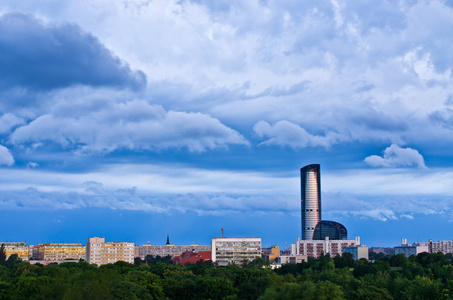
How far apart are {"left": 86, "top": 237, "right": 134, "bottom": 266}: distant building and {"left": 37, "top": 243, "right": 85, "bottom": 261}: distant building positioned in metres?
34.9

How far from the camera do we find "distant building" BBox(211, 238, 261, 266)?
153750mm

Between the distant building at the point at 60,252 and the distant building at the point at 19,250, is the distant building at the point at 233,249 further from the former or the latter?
the distant building at the point at 19,250

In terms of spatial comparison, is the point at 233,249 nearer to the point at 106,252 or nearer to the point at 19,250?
the point at 106,252

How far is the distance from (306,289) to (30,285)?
33.9 m

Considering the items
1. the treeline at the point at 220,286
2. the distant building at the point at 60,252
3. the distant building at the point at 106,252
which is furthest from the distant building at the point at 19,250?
the treeline at the point at 220,286

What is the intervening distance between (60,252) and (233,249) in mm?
69546

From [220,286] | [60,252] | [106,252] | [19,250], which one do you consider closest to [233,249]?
[106,252]

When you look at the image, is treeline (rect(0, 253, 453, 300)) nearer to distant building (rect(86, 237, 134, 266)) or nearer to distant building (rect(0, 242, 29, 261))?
distant building (rect(86, 237, 134, 266))

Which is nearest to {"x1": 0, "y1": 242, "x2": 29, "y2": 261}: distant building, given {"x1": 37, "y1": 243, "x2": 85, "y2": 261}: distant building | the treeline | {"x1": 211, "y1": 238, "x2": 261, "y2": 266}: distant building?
{"x1": 37, "y1": 243, "x2": 85, "y2": 261}: distant building

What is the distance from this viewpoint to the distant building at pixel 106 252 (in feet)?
520

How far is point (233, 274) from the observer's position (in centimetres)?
8531

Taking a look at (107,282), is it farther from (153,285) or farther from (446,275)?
(446,275)

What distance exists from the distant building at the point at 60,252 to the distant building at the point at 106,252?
3493 centimetres

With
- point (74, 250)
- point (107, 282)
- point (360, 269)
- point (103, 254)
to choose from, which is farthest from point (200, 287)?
point (74, 250)
